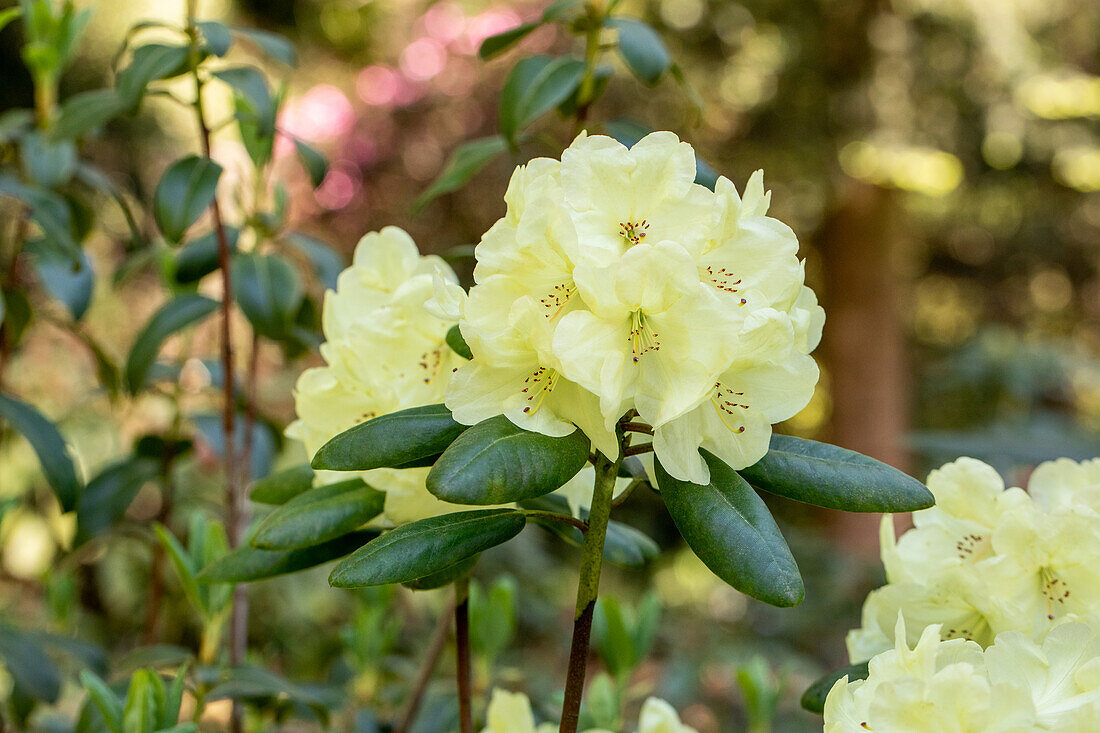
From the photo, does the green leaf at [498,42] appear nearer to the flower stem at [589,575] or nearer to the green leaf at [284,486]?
the green leaf at [284,486]

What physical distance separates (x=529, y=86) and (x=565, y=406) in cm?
67

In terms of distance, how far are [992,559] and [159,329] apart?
0.96 m

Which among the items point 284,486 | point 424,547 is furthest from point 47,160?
point 424,547

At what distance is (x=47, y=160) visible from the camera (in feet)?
4.16

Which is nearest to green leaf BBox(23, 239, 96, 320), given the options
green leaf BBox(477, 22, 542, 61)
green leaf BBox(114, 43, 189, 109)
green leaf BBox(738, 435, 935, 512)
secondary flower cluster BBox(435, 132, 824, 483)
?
green leaf BBox(114, 43, 189, 109)

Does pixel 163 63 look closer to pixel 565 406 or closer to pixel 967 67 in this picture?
pixel 565 406

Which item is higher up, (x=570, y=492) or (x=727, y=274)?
(x=727, y=274)

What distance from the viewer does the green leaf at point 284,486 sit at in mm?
750

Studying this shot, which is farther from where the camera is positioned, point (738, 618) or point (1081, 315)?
point (1081, 315)

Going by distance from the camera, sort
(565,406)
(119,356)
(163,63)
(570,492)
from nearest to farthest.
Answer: (565,406)
(570,492)
(163,63)
(119,356)

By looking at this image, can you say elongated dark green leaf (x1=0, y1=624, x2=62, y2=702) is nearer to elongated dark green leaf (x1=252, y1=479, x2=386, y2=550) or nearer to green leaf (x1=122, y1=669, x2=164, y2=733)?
green leaf (x1=122, y1=669, x2=164, y2=733)

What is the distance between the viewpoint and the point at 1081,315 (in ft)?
17.2

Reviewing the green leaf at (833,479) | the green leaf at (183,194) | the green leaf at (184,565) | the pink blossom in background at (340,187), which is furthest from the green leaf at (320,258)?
the pink blossom in background at (340,187)

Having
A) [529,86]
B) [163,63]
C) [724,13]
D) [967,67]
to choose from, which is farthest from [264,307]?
[967,67]
